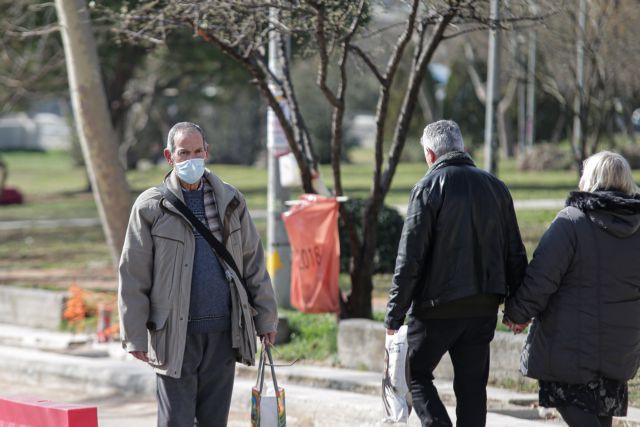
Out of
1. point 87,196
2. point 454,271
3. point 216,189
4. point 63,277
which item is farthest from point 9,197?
point 454,271

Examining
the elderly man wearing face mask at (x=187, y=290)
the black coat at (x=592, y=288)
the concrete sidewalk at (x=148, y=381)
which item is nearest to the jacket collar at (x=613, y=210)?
the black coat at (x=592, y=288)

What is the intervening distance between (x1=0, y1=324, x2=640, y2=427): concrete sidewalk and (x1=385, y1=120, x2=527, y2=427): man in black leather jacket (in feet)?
5.20

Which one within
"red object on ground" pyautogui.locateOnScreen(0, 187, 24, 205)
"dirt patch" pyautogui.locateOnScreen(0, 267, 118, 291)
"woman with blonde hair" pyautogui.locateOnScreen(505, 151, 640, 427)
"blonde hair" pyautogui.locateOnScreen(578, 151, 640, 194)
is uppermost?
"blonde hair" pyautogui.locateOnScreen(578, 151, 640, 194)

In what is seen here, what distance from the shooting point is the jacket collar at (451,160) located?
5.60 metres

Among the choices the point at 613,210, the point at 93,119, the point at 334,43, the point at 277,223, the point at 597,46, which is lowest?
the point at 277,223

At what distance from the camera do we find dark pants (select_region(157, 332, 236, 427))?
523 cm

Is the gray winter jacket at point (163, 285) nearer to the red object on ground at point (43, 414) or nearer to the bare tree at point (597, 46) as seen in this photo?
the red object on ground at point (43, 414)

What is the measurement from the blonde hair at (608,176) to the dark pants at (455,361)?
0.86m

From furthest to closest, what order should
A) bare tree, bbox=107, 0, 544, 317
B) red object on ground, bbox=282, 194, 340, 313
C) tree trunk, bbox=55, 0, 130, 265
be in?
tree trunk, bbox=55, 0, 130, 265 < red object on ground, bbox=282, 194, 340, 313 < bare tree, bbox=107, 0, 544, 317

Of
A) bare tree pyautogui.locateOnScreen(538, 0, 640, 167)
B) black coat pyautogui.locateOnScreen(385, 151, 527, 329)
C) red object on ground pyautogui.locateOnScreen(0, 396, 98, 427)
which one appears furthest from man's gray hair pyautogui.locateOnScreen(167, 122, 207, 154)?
bare tree pyautogui.locateOnScreen(538, 0, 640, 167)

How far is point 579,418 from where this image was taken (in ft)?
17.3

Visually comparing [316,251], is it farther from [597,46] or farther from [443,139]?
[597,46]

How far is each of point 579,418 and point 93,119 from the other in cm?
736

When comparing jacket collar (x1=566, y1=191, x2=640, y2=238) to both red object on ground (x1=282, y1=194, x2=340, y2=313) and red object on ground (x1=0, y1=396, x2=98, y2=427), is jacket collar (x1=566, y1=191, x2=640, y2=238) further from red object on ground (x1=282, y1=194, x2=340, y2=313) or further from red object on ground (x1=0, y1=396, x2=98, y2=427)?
red object on ground (x1=282, y1=194, x2=340, y2=313)
